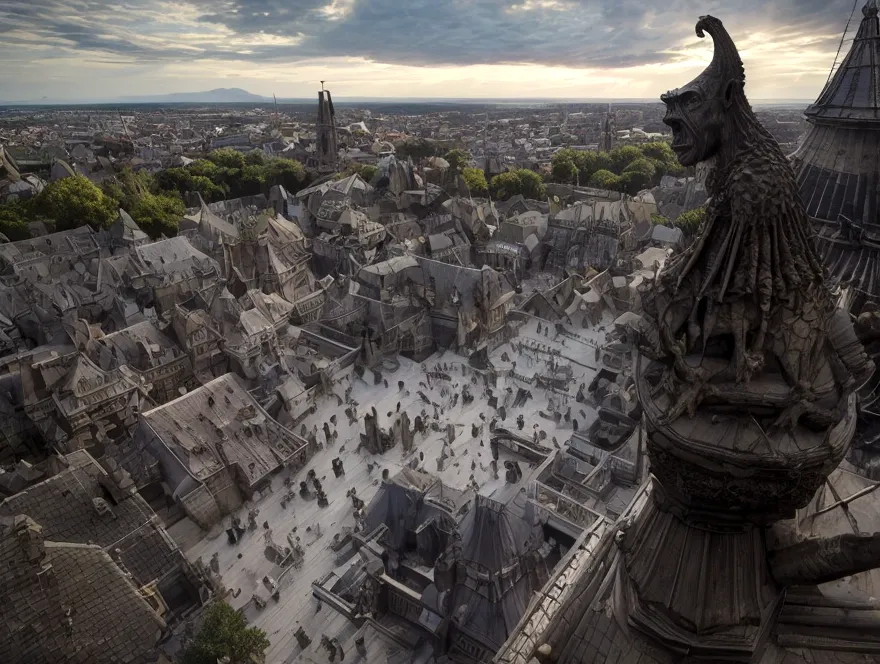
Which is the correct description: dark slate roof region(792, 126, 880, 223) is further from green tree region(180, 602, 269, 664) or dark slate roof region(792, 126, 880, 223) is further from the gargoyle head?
green tree region(180, 602, 269, 664)

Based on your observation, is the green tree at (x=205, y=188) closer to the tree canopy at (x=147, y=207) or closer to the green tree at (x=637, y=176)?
the tree canopy at (x=147, y=207)

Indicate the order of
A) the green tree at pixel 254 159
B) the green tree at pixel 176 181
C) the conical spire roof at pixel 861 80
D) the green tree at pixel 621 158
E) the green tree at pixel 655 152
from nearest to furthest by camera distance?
the conical spire roof at pixel 861 80
the green tree at pixel 176 181
the green tree at pixel 621 158
the green tree at pixel 655 152
the green tree at pixel 254 159

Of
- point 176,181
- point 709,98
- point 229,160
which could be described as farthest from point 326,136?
point 709,98

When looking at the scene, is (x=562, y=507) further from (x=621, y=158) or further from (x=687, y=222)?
(x=621, y=158)

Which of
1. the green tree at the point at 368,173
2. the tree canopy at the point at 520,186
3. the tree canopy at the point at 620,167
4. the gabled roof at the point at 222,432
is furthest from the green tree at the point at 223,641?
the tree canopy at the point at 620,167

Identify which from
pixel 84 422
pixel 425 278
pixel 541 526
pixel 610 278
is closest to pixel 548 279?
pixel 610 278

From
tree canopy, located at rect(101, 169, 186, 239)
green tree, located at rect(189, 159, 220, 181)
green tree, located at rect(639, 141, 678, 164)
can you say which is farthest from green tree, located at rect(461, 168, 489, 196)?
green tree, located at rect(189, 159, 220, 181)
